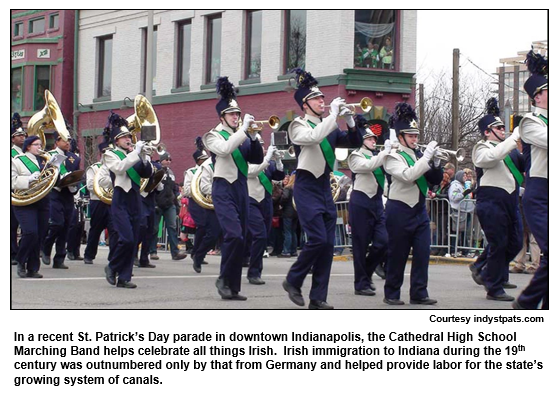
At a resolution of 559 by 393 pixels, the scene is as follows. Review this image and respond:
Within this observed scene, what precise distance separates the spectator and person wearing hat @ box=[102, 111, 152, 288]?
7.71 metres

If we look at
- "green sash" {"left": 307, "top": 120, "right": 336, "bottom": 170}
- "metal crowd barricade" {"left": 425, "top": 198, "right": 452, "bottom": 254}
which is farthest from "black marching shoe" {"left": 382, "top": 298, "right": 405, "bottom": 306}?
"metal crowd barricade" {"left": 425, "top": 198, "right": 452, "bottom": 254}

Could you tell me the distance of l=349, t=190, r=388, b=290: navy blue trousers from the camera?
1209 cm

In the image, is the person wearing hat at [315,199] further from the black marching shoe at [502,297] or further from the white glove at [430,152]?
the black marching shoe at [502,297]

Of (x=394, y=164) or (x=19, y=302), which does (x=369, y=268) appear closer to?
(x=394, y=164)

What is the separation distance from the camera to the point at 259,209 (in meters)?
13.9

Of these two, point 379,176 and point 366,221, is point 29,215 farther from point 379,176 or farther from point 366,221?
point 379,176

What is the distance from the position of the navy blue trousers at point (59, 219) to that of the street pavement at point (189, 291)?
1.04ft

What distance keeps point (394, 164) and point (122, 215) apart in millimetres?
3494

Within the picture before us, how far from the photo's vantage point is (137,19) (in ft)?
111

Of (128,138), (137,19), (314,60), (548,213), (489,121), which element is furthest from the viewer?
(137,19)

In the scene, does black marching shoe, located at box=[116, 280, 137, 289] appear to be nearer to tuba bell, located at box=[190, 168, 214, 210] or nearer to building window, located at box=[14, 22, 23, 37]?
tuba bell, located at box=[190, 168, 214, 210]

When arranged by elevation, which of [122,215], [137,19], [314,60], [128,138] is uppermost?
[137,19]

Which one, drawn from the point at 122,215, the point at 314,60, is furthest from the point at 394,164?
the point at 314,60
